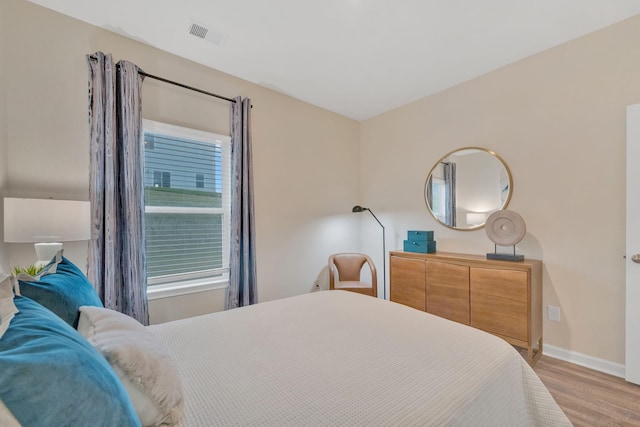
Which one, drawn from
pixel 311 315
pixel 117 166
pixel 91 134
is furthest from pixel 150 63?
pixel 311 315

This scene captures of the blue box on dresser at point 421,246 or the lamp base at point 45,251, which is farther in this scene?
the blue box on dresser at point 421,246

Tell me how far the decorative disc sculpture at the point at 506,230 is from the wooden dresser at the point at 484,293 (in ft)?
0.40

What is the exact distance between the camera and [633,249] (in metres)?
2.03

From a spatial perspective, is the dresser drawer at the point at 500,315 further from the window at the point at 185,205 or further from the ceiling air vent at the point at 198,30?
the ceiling air vent at the point at 198,30

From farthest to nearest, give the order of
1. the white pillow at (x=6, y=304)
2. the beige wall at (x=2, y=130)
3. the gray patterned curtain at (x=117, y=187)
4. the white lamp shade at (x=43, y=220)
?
the gray patterned curtain at (x=117, y=187), the beige wall at (x=2, y=130), the white lamp shade at (x=43, y=220), the white pillow at (x=6, y=304)

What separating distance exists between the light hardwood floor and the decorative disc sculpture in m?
0.91

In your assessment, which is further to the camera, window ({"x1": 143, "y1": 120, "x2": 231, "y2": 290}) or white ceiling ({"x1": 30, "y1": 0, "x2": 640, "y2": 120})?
window ({"x1": 143, "y1": 120, "x2": 231, "y2": 290})

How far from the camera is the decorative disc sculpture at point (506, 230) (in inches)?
95.7

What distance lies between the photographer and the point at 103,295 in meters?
2.05

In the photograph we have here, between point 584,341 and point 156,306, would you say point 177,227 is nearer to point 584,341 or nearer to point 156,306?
point 156,306

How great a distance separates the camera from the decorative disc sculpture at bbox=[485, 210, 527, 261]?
95.7 inches

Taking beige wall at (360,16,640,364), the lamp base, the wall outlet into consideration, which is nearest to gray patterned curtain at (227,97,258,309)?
the lamp base

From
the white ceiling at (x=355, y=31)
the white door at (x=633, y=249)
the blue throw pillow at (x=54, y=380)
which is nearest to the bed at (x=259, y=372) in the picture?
the blue throw pillow at (x=54, y=380)

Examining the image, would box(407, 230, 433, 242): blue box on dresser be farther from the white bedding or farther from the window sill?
the window sill
